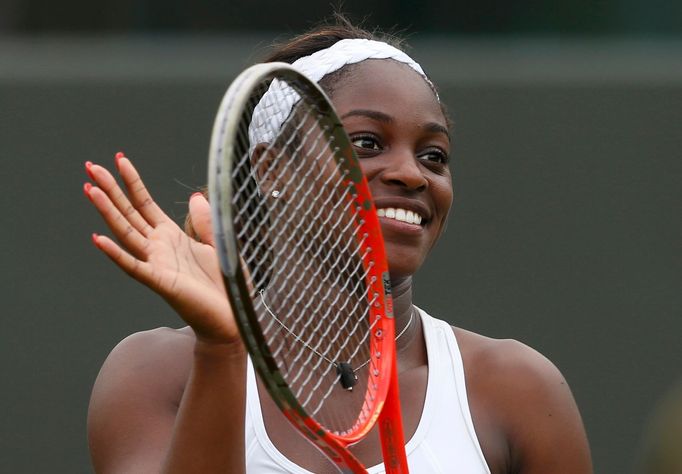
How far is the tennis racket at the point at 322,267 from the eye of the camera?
1967mm

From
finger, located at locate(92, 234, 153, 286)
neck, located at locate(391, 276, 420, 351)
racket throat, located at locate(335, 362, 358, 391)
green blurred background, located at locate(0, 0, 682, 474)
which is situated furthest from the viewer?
green blurred background, located at locate(0, 0, 682, 474)

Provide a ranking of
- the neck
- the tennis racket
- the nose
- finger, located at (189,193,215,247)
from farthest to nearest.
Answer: the neck < the nose < the tennis racket < finger, located at (189,193,215,247)

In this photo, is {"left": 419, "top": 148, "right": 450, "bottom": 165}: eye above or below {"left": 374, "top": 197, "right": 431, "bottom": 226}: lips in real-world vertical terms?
above

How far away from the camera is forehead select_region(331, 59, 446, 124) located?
2.24m

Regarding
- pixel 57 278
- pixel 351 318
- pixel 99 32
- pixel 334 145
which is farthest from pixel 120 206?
pixel 99 32

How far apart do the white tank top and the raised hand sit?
40 cm

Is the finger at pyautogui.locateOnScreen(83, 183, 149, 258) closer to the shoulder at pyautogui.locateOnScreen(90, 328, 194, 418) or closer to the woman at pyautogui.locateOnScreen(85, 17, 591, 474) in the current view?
the woman at pyautogui.locateOnScreen(85, 17, 591, 474)

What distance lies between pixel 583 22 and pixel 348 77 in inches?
103

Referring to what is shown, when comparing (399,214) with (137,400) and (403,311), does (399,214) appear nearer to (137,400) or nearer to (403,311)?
(403,311)

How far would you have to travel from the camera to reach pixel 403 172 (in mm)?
2189

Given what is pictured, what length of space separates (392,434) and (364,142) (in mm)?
503

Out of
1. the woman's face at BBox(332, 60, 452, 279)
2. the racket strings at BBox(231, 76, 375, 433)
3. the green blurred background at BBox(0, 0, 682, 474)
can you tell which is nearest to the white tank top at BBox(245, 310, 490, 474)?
the racket strings at BBox(231, 76, 375, 433)

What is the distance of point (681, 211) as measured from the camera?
4520mm

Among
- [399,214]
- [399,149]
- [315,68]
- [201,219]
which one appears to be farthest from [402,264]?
[201,219]
